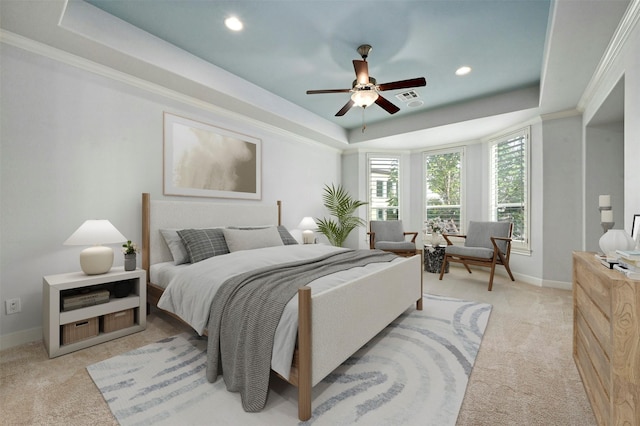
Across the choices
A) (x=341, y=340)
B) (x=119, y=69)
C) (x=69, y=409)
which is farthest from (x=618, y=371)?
(x=119, y=69)

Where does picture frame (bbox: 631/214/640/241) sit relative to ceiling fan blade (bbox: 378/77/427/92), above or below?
below

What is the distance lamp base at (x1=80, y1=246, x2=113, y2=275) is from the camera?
2257 millimetres

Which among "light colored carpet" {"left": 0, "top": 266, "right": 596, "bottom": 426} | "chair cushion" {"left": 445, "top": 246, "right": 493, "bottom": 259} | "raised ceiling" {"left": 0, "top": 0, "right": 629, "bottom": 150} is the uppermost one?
"raised ceiling" {"left": 0, "top": 0, "right": 629, "bottom": 150}

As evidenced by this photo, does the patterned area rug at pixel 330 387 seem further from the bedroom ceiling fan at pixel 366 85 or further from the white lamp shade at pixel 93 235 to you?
the bedroom ceiling fan at pixel 366 85

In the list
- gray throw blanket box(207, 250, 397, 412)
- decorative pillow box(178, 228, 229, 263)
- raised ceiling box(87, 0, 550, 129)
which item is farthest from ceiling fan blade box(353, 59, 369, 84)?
decorative pillow box(178, 228, 229, 263)

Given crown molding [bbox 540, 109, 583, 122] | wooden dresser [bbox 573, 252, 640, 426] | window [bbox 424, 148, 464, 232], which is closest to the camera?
wooden dresser [bbox 573, 252, 640, 426]

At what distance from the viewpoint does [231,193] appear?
3805 mm

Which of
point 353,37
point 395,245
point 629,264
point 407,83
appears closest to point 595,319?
point 629,264

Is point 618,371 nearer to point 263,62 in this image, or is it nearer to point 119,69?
point 263,62

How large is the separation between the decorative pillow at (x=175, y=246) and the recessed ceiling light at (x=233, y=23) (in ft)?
6.81

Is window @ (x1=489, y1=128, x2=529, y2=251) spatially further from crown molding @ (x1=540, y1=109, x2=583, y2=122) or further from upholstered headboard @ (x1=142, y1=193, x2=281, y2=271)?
upholstered headboard @ (x1=142, y1=193, x2=281, y2=271)

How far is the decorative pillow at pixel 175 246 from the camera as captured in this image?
282cm

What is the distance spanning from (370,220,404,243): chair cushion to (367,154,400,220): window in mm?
810

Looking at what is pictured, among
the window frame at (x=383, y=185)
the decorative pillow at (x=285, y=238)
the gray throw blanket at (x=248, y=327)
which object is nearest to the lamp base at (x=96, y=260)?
the gray throw blanket at (x=248, y=327)
